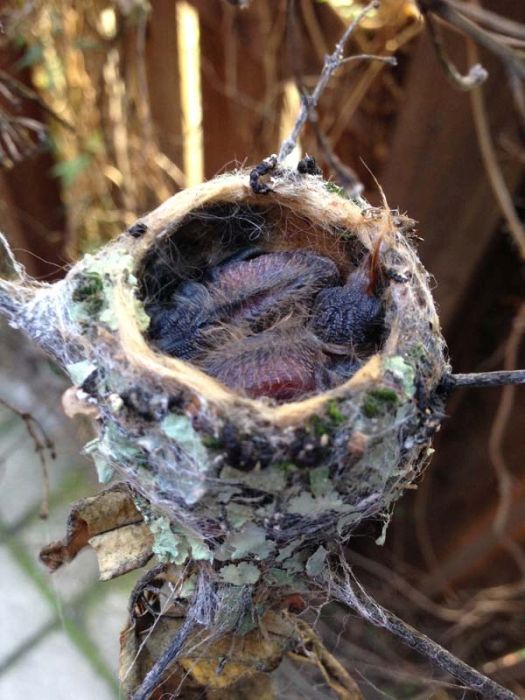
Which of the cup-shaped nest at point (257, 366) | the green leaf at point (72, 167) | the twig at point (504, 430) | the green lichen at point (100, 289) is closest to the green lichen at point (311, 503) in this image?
the cup-shaped nest at point (257, 366)

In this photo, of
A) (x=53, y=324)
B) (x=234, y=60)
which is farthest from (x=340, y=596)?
(x=234, y=60)

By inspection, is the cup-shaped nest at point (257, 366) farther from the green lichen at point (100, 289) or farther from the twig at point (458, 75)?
the twig at point (458, 75)

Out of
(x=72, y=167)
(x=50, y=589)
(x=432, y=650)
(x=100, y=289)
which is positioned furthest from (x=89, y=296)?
(x=72, y=167)

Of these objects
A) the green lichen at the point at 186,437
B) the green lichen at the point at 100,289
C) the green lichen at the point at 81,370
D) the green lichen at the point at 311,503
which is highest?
the green lichen at the point at 100,289

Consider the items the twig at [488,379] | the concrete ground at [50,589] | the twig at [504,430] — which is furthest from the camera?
the twig at [504,430]

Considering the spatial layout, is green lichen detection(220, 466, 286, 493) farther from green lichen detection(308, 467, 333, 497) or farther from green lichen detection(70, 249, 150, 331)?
green lichen detection(70, 249, 150, 331)

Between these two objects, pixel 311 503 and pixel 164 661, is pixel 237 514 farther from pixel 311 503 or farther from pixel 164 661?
pixel 164 661

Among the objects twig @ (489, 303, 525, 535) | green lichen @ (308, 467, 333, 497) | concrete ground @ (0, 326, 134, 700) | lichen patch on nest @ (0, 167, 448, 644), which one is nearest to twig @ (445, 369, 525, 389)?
lichen patch on nest @ (0, 167, 448, 644)
